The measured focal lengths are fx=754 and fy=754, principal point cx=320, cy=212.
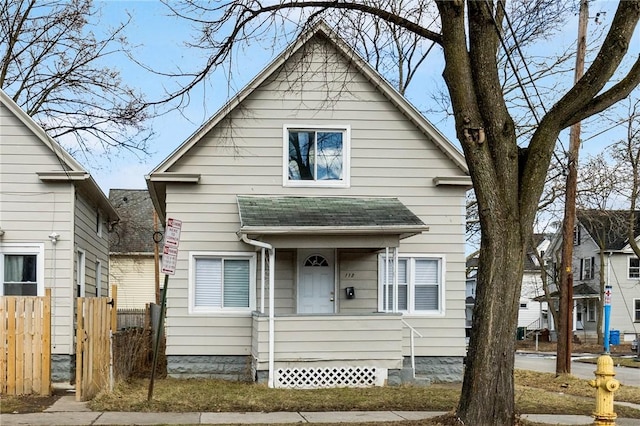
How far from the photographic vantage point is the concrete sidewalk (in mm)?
10609

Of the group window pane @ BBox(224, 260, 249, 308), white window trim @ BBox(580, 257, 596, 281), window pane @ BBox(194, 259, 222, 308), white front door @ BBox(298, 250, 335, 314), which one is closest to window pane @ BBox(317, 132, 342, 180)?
white front door @ BBox(298, 250, 335, 314)

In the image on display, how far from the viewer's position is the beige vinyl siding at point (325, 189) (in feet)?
53.3

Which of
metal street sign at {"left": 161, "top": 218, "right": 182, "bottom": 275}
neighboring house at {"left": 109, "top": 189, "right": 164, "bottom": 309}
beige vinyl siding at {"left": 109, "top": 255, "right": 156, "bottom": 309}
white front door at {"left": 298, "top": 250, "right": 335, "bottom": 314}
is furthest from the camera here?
beige vinyl siding at {"left": 109, "top": 255, "right": 156, "bottom": 309}

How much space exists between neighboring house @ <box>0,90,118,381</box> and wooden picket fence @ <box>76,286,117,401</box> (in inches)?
90.9

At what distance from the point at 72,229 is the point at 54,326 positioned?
201cm

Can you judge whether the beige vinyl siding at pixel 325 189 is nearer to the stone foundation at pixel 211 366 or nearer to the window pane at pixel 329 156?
the stone foundation at pixel 211 366

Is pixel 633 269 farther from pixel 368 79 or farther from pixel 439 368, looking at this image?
pixel 368 79

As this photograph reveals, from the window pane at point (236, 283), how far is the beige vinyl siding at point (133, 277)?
23.9 meters

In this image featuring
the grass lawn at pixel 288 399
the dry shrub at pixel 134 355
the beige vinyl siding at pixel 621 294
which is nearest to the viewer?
the grass lawn at pixel 288 399

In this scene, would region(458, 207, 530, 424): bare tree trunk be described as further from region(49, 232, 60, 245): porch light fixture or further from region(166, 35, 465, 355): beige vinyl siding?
region(49, 232, 60, 245): porch light fixture

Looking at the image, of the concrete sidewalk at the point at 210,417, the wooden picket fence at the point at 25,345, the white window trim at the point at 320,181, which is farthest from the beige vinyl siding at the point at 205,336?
the concrete sidewalk at the point at 210,417

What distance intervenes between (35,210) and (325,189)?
6.08 m

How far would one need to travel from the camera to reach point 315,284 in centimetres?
1669

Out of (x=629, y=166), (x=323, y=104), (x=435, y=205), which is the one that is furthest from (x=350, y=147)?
(x=629, y=166)
